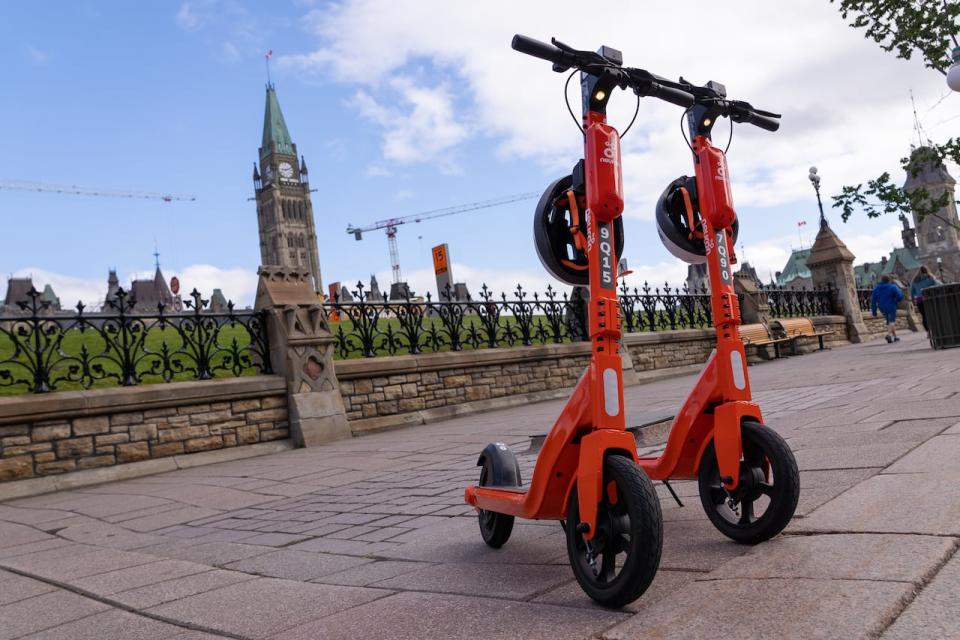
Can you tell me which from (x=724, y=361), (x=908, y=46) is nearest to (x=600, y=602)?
(x=724, y=361)

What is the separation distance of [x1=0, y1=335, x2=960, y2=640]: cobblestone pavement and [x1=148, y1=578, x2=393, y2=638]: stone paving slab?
0.5 inches

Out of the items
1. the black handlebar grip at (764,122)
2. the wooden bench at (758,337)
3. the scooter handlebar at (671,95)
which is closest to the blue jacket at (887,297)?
the wooden bench at (758,337)

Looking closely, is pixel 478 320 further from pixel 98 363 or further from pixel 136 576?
pixel 136 576

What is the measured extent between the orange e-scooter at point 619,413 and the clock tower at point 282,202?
455 ft

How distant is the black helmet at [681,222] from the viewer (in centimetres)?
330

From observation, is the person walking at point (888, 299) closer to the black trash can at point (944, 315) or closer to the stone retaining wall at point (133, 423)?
the black trash can at point (944, 315)

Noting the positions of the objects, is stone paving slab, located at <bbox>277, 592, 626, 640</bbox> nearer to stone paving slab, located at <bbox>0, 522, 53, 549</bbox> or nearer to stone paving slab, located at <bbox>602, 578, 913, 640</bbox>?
stone paving slab, located at <bbox>602, 578, 913, 640</bbox>

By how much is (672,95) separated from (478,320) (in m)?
12.0

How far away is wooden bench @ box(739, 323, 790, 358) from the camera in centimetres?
1762

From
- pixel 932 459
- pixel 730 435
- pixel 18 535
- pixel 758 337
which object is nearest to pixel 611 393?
pixel 730 435

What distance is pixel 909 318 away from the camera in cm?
2692

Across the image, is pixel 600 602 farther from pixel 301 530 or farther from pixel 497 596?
pixel 301 530

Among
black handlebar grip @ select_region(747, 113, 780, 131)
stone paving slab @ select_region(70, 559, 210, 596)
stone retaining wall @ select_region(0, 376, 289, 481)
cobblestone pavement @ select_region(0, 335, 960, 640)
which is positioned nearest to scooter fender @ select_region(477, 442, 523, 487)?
cobblestone pavement @ select_region(0, 335, 960, 640)

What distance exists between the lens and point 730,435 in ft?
9.31
